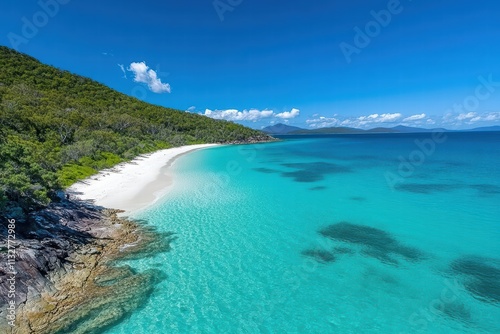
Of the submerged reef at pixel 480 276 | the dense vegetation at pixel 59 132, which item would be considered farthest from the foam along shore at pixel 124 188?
the submerged reef at pixel 480 276

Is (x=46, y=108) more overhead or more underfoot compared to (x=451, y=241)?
more overhead

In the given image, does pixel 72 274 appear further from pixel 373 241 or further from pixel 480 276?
pixel 480 276

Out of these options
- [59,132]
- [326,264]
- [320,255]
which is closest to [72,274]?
[326,264]

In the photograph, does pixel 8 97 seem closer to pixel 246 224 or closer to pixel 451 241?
pixel 246 224

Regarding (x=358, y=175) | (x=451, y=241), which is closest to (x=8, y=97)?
(x=358, y=175)

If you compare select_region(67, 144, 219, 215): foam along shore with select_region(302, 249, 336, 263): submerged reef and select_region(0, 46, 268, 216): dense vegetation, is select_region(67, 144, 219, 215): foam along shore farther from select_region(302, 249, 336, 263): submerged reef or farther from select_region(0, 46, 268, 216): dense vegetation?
select_region(302, 249, 336, 263): submerged reef
